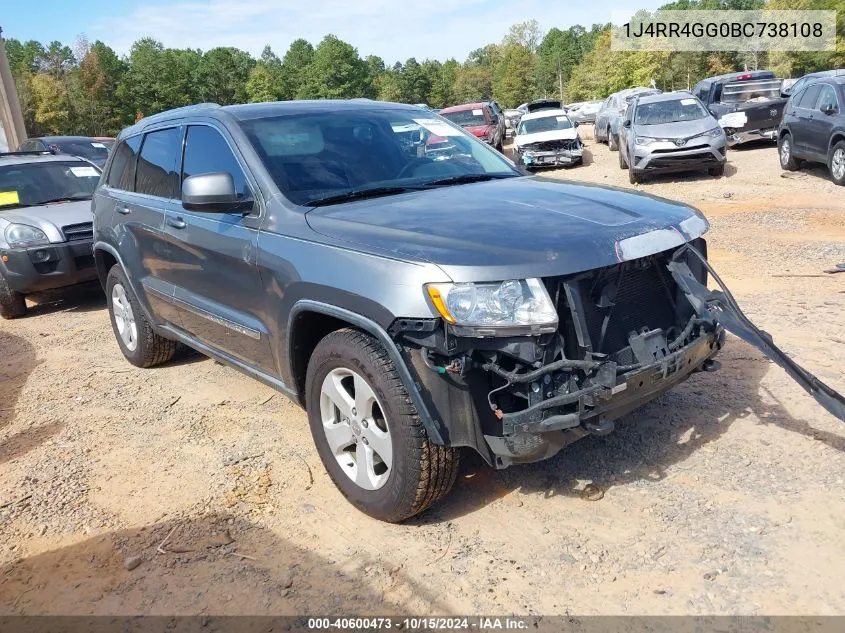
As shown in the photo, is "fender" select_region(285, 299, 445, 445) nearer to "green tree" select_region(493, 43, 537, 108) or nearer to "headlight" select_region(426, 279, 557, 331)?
"headlight" select_region(426, 279, 557, 331)

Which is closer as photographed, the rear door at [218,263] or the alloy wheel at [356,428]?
the alloy wheel at [356,428]

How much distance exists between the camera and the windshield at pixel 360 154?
3.66m

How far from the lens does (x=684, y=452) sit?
3602 millimetres

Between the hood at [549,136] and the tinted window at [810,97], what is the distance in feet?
18.2

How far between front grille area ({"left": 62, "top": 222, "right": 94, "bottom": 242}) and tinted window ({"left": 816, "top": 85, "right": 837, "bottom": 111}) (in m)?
11.0

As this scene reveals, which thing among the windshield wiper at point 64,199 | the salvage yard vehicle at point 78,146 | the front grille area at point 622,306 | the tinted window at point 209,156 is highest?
the salvage yard vehicle at point 78,146

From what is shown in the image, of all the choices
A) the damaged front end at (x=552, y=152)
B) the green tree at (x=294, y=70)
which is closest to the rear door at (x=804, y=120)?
the damaged front end at (x=552, y=152)

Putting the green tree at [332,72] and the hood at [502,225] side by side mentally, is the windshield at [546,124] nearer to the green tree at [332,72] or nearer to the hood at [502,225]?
the hood at [502,225]

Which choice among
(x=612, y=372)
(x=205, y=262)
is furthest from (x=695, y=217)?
(x=205, y=262)

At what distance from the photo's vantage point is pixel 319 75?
77.6 m

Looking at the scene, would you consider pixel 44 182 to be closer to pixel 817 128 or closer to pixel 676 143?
pixel 676 143

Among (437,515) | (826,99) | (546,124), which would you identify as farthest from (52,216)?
(546,124)

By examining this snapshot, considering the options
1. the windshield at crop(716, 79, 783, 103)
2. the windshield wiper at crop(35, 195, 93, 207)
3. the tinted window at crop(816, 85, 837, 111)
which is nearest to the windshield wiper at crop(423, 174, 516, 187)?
the windshield wiper at crop(35, 195, 93, 207)

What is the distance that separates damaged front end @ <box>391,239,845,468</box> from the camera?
8.78 ft
